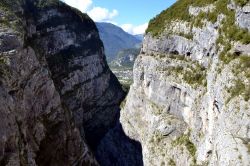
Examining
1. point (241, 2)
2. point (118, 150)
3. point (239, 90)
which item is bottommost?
point (118, 150)

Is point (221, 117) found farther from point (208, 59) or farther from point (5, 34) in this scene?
point (5, 34)

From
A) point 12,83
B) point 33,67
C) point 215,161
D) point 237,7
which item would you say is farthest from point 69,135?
point 237,7

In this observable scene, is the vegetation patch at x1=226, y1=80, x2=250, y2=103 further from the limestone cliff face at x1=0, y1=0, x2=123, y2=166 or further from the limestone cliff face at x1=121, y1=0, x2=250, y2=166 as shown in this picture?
the limestone cliff face at x1=0, y1=0, x2=123, y2=166

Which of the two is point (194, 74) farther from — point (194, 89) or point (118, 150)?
point (118, 150)

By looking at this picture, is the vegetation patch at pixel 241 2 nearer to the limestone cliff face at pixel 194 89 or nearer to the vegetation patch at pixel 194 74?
the limestone cliff face at pixel 194 89

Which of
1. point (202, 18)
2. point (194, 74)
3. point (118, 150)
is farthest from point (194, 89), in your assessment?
point (118, 150)

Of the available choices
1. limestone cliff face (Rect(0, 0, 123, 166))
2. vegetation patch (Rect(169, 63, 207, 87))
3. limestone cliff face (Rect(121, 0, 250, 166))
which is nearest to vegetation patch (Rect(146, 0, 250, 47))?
limestone cliff face (Rect(121, 0, 250, 166))
